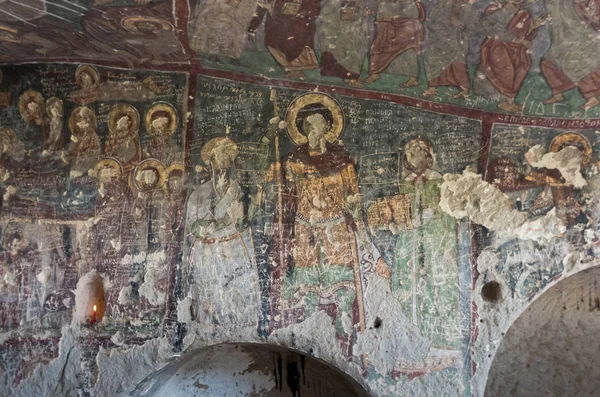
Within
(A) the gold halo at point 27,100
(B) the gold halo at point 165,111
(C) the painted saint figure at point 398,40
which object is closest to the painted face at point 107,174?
(B) the gold halo at point 165,111

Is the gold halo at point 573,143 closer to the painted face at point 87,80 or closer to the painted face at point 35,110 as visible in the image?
the painted face at point 87,80

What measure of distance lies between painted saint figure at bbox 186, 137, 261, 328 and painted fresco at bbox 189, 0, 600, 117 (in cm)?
96

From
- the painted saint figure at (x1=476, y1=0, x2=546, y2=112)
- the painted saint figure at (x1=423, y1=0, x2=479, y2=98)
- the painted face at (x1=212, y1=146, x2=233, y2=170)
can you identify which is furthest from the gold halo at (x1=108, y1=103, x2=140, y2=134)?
the painted saint figure at (x1=476, y1=0, x2=546, y2=112)

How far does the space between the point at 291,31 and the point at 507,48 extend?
5.49ft

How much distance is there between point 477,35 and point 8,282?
4621 millimetres

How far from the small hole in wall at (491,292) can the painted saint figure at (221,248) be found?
1.84 metres

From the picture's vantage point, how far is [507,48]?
4.46 m

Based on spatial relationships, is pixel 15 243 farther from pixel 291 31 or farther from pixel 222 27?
pixel 291 31

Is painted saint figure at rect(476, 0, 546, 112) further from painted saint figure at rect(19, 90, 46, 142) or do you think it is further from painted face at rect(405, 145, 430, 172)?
painted saint figure at rect(19, 90, 46, 142)

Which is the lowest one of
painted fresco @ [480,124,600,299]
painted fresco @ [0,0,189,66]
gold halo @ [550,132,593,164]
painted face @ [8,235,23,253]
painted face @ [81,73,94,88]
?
painted face @ [8,235,23,253]

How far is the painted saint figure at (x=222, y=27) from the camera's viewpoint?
4.29 metres

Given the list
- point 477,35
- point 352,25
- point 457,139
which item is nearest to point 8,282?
point 352,25

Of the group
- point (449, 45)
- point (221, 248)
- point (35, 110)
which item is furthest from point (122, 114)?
point (449, 45)

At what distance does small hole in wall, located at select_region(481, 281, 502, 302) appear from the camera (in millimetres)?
4547
